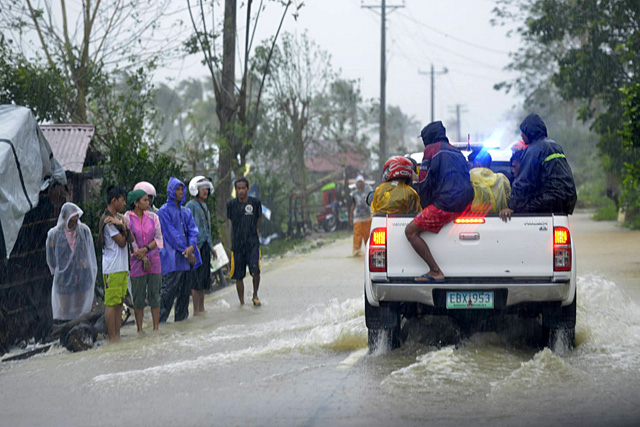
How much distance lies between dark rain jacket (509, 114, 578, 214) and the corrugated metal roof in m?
6.75

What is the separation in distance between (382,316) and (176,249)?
391 centimetres

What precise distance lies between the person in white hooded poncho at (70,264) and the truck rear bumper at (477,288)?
356cm

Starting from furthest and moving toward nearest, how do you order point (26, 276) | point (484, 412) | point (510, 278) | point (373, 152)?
1. point (373, 152)
2. point (26, 276)
3. point (510, 278)
4. point (484, 412)

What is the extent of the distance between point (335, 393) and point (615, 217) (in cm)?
3231

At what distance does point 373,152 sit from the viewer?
136 ft

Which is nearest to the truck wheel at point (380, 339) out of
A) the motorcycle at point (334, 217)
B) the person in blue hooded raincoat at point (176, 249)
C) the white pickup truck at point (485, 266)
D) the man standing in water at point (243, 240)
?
the white pickup truck at point (485, 266)

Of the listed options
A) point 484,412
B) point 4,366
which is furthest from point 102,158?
point 484,412

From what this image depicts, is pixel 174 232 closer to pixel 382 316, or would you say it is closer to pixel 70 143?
pixel 70 143

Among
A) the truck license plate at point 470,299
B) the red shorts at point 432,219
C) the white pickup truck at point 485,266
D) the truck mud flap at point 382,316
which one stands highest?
the red shorts at point 432,219

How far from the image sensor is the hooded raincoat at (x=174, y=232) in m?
10.6

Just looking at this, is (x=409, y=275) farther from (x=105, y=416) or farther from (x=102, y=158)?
(x=102, y=158)

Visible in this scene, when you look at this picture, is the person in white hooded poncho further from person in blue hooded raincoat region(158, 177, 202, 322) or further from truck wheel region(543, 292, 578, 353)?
truck wheel region(543, 292, 578, 353)

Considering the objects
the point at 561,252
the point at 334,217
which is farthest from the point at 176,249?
the point at 334,217

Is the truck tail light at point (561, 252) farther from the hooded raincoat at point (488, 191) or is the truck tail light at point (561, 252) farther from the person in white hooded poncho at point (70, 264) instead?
the person in white hooded poncho at point (70, 264)
